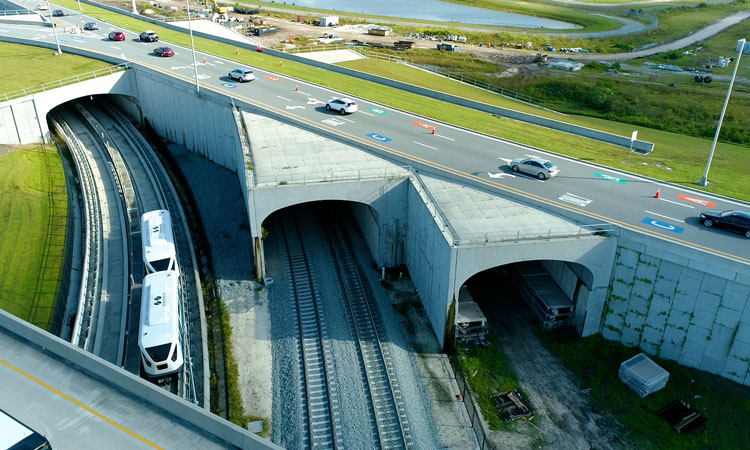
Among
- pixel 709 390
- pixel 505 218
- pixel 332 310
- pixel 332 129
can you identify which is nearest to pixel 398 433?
pixel 332 310

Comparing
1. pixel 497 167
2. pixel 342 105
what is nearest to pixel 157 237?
pixel 342 105

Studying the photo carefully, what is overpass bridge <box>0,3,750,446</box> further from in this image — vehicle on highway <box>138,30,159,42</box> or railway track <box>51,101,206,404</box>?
vehicle on highway <box>138,30,159,42</box>

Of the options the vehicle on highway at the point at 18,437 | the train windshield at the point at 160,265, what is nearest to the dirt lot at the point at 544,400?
the vehicle on highway at the point at 18,437

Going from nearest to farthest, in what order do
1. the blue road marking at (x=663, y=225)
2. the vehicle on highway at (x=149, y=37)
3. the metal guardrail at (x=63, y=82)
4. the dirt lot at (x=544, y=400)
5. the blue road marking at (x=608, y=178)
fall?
the dirt lot at (x=544, y=400)
the blue road marking at (x=663, y=225)
the blue road marking at (x=608, y=178)
the metal guardrail at (x=63, y=82)
the vehicle on highway at (x=149, y=37)

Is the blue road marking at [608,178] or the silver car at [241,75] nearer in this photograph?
the blue road marking at [608,178]

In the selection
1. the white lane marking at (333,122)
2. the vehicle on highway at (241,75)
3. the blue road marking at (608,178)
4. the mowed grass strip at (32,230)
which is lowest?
the mowed grass strip at (32,230)

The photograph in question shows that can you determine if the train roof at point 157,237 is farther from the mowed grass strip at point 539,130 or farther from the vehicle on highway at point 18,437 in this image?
the mowed grass strip at point 539,130

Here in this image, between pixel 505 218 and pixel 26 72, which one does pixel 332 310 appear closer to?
pixel 505 218
